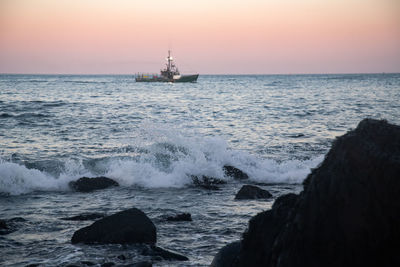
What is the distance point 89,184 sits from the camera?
424 inches

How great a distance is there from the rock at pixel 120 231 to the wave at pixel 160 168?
4687 millimetres

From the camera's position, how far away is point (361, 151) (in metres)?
3.22

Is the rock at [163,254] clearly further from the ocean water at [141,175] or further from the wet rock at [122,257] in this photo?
the wet rock at [122,257]

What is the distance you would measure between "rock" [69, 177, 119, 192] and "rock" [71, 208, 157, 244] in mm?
4140

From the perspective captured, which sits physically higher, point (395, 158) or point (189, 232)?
point (395, 158)

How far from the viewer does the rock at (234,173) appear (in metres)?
12.4

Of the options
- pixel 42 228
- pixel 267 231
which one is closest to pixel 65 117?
pixel 42 228

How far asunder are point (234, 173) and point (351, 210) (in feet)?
31.3

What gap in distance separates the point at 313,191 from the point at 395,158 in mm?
678

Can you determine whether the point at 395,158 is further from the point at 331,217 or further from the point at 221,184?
the point at 221,184

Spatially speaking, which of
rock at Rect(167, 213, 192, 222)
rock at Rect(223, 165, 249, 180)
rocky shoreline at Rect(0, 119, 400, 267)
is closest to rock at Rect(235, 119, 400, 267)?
rocky shoreline at Rect(0, 119, 400, 267)

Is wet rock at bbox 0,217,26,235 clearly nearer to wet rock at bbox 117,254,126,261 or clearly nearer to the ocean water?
the ocean water

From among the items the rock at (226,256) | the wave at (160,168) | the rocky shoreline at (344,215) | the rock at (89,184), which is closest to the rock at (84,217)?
the rock at (89,184)

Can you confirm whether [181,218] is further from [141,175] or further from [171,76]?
[171,76]
